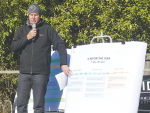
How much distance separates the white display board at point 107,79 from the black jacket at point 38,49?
1.24ft

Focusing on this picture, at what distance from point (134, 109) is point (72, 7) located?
363cm

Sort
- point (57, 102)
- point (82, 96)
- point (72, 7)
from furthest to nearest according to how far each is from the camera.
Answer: point (72, 7) < point (57, 102) < point (82, 96)

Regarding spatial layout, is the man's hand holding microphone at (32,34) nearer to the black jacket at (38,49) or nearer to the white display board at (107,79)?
the black jacket at (38,49)

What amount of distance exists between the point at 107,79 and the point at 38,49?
1.07 m

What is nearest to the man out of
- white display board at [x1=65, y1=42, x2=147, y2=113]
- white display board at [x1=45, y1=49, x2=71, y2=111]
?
white display board at [x1=65, y1=42, x2=147, y2=113]

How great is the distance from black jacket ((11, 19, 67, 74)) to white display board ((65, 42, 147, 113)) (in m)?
0.38

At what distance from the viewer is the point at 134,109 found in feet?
12.7

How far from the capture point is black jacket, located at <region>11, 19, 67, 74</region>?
416 centimetres

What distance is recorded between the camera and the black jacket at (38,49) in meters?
4.16

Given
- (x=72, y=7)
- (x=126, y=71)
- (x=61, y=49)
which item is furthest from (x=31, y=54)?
(x=72, y=7)

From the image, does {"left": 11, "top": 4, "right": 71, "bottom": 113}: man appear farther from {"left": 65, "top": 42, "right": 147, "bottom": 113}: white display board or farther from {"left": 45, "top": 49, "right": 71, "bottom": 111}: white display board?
{"left": 45, "top": 49, "right": 71, "bottom": 111}: white display board

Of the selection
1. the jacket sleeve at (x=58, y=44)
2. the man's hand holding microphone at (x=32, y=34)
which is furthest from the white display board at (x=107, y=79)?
the man's hand holding microphone at (x=32, y=34)

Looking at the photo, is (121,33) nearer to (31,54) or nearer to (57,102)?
(57,102)

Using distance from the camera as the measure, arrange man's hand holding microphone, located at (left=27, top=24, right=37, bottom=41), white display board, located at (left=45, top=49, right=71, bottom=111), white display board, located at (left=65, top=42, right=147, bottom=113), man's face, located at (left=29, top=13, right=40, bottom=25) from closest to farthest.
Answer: white display board, located at (left=65, top=42, right=147, bottom=113), man's hand holding microphone, located at (left=27, top=24, right=37, bottom=41), man's face, located at (left=29, top=13, right=40, bottom=25), white display board, located at (left=45, top=49, right=71, bottom=111)
